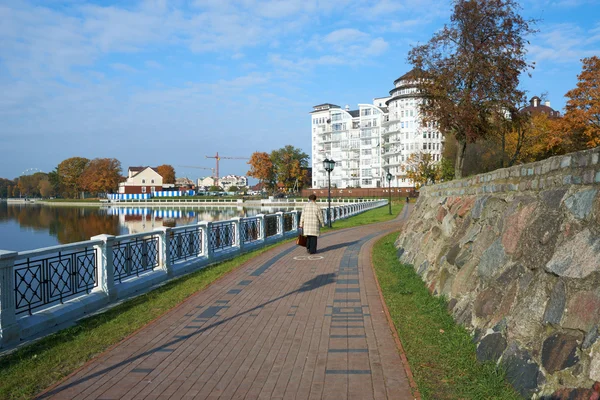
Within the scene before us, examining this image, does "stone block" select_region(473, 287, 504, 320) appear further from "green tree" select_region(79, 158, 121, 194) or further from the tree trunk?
"green tree" select_region(79, 158, 121, 194)

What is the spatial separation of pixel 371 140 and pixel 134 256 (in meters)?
85.7

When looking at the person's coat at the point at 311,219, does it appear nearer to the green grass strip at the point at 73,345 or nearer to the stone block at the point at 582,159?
the green grass strip at the point at 73,345

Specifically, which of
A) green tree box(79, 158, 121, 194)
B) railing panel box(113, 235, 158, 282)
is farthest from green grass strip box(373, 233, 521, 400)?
green tree box(79, 158, 121, 194)

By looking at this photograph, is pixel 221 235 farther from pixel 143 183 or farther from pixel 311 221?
pixel 143 183

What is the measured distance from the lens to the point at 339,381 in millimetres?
4988

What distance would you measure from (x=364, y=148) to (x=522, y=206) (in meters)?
89.9

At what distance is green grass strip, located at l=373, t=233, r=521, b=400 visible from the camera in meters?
4.60

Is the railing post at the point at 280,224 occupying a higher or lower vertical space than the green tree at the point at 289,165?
lower

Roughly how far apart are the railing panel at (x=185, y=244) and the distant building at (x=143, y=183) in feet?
392

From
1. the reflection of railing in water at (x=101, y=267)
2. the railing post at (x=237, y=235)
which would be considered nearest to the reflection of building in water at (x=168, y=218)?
the railing post at (x=237, y=235)

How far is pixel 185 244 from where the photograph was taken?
13.5 m

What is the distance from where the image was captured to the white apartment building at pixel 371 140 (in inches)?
3287

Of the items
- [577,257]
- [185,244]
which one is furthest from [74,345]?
[185,244]

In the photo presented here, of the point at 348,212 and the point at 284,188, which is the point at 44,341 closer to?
the point at 348,212
